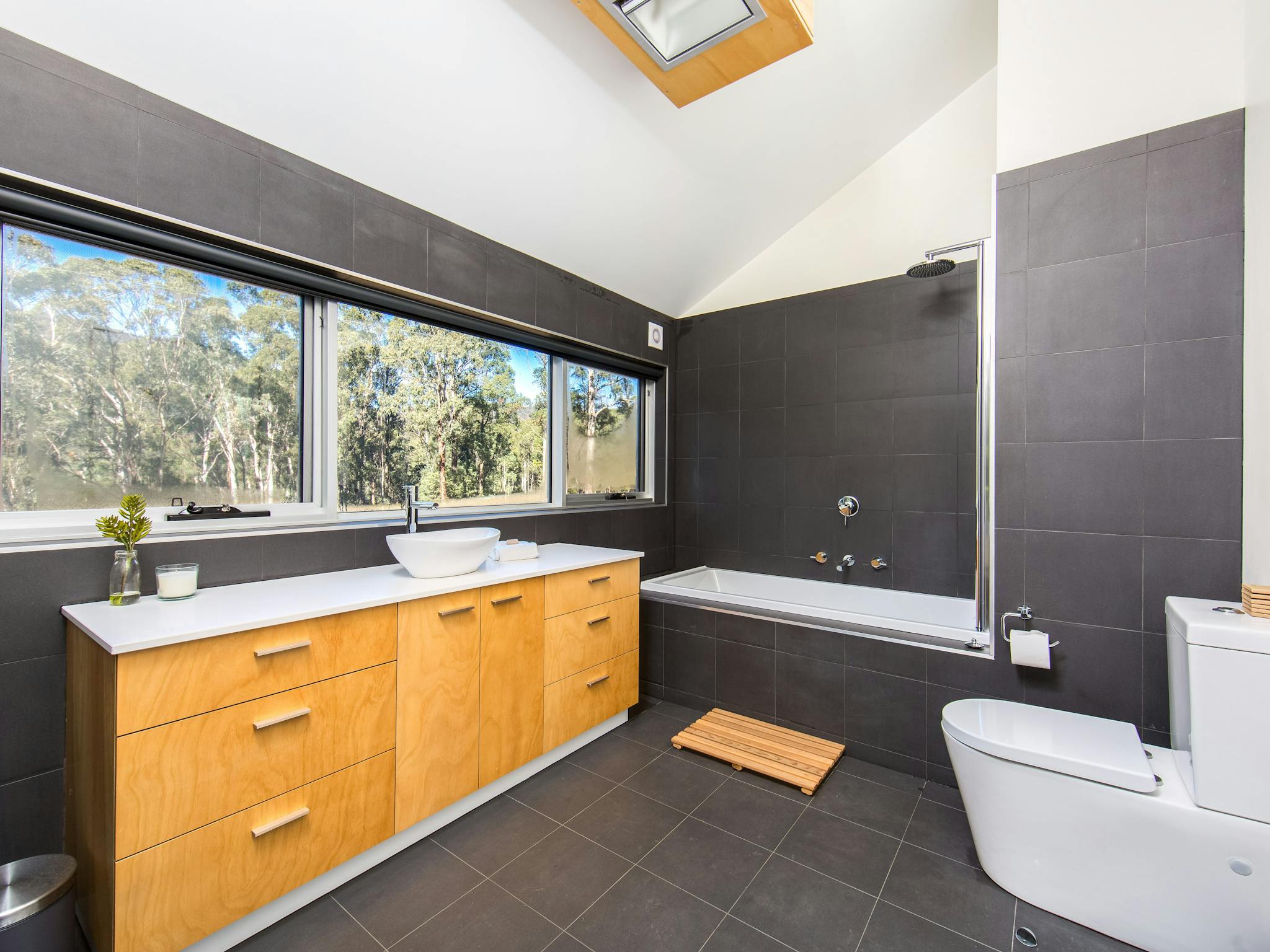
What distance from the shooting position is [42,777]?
4.70 ft

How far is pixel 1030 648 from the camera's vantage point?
1.91m

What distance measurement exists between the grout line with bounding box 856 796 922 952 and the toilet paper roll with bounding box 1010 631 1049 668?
633mm

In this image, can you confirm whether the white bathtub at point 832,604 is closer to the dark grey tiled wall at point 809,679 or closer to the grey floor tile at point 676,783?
the dark grey tiled wall at point 809,679

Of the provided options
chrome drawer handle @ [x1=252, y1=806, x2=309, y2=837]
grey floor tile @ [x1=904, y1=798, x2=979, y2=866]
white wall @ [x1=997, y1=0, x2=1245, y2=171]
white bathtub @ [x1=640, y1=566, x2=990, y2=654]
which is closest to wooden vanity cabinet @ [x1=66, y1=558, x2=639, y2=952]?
chrome drawer handle @ [x1=252, y1=806, x2=309, y2=837]

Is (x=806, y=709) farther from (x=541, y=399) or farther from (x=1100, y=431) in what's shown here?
(x=541, y=399)

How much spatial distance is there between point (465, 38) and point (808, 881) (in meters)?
2.84

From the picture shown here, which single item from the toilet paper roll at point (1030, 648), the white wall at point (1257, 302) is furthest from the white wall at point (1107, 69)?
the toilet paper roll at point (1030, 648)

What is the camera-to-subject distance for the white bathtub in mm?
2230

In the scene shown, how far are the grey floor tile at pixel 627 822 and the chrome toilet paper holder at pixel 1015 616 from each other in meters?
1.36

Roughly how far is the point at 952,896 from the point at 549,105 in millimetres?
2951

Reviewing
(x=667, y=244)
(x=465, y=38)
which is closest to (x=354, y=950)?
(x=465, y=38)

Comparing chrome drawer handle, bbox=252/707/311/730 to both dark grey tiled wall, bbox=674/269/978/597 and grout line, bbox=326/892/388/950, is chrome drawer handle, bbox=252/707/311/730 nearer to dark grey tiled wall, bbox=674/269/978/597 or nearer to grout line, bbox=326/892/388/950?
grout line, bbox=326/892/388/950

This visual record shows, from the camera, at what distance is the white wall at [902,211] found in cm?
283

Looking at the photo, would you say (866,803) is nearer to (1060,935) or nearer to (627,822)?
(1060,935)
